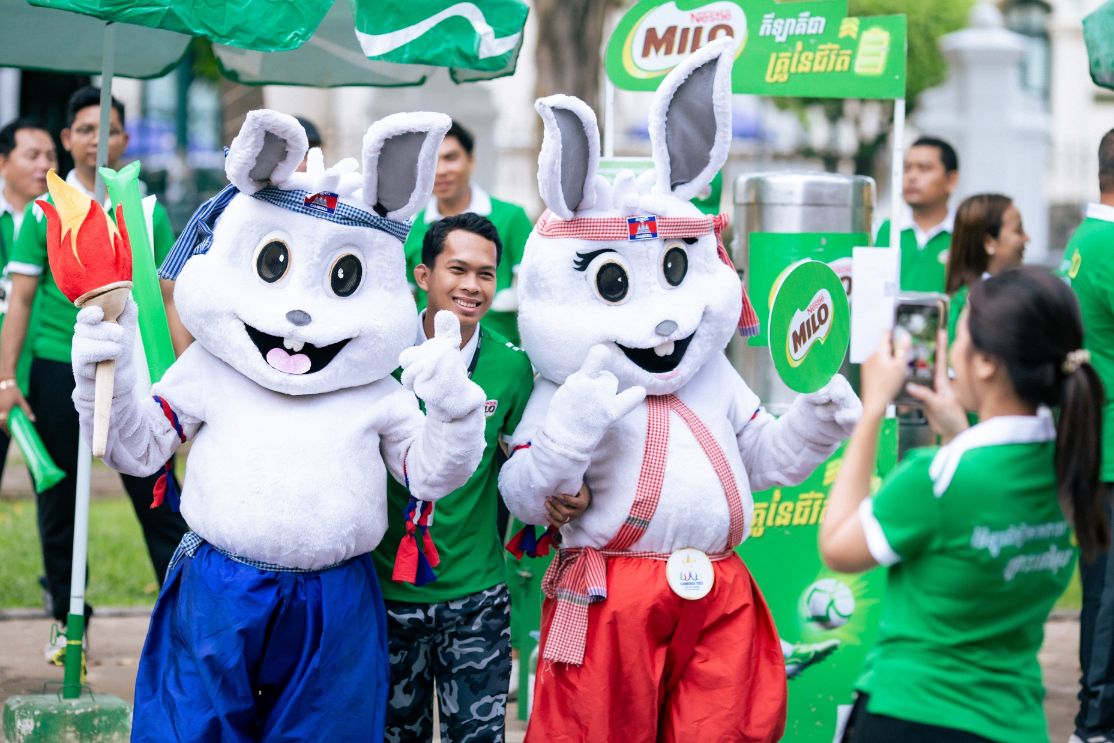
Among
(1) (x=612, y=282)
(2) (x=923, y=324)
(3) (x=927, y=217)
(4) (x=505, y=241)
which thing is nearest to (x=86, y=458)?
(1) (x=612, y=282)

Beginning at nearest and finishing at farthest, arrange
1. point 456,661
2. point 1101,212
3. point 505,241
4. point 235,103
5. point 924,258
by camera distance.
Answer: point 456,661, point 1101,212, point 505,241, point 924,258, point 235,103

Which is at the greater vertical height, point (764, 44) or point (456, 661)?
point (764, 44)

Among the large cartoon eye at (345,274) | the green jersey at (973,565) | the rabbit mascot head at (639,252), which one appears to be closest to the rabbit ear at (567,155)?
the rabbit mascot head at (639,252)

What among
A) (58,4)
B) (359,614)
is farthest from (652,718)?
(58,4)

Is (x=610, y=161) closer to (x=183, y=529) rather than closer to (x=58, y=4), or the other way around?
(x=58, y=4)

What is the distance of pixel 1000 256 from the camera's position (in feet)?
22.2

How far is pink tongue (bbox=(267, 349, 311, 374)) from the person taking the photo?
416cm

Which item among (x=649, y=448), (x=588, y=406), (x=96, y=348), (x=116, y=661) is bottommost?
(x=116, y=661)

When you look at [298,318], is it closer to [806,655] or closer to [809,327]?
[809,327]

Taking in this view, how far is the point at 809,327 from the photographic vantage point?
176 inches

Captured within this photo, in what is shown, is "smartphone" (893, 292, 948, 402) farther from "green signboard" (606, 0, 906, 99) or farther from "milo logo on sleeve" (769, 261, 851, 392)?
"milo logo on sleeve" (769, 261, 851, 392)

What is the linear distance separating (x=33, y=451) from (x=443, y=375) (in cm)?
240

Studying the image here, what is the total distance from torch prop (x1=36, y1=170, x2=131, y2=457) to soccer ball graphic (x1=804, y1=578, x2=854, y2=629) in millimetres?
2623

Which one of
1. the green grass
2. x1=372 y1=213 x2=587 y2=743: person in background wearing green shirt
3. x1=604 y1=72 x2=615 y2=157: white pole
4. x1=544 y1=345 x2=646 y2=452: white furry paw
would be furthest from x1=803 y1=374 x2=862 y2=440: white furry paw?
the green grass
